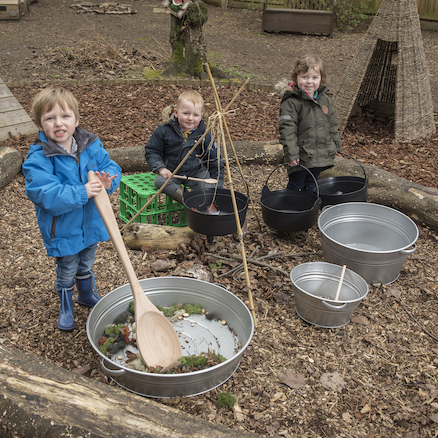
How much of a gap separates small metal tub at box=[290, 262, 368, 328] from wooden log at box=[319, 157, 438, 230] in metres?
1.53

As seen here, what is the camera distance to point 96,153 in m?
2.60

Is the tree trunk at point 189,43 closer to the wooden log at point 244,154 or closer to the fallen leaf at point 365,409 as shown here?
the wooden log at point 244,154

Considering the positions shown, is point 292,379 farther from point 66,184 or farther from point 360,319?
point 66,184

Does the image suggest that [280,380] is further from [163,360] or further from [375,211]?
[375,211]

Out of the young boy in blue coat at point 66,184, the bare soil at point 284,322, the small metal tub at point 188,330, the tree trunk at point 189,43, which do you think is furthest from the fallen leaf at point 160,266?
the tree trunk at point 189,43

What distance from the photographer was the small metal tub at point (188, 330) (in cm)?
212

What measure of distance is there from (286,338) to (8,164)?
348 centimetres

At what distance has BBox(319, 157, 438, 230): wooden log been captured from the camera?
13.5 ft

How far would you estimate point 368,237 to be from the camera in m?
3.83

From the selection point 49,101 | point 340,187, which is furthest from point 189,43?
point 49,101

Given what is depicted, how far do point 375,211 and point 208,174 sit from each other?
1542 mm

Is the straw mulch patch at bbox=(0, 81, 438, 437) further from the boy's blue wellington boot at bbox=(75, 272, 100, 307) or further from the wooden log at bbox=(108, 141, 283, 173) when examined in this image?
the wooden log at bbox=(108, 141, 283, 173)

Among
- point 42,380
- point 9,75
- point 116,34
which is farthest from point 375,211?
point 116,34

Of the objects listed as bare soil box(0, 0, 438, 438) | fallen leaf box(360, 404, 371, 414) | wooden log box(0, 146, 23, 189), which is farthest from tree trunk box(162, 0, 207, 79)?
fallen leaf box(360, 404, 371, 414)
